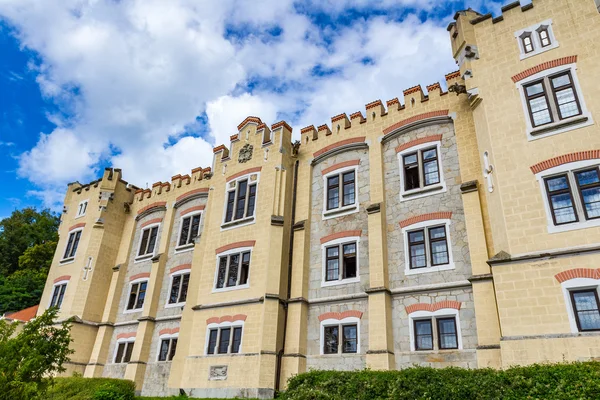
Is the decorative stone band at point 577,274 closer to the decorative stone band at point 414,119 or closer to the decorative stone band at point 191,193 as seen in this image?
the decorative stone band at point 414,119

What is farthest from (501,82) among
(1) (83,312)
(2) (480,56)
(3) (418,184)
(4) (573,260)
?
(1) (83,312)

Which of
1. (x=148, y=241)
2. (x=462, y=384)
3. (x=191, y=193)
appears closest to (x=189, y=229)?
(x=191, y=193)

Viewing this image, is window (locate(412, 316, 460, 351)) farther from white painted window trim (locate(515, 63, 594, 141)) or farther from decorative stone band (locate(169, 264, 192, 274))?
decorative stone band (locate(169, 264, 192, 274))

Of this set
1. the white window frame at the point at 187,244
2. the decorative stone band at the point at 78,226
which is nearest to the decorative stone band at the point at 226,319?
the white window frame at the point at 187,244

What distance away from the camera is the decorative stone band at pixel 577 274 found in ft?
40.8

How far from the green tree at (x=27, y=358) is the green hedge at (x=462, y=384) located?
7989 millimetres

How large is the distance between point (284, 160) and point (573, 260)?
14.2 meters

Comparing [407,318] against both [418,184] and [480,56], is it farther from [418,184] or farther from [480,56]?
[480,56]

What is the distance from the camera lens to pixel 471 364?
14.6m

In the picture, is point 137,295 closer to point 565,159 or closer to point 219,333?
point 219,333

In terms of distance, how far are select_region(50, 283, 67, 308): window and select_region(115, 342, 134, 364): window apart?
19.8ft

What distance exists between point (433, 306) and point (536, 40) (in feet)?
36.5

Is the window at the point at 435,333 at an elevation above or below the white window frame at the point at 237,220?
below

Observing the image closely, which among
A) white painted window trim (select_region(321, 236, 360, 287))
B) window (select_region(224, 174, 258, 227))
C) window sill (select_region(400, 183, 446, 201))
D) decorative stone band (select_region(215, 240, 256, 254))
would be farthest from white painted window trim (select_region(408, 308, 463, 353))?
window (select_region(224, 174, 258, 227))
